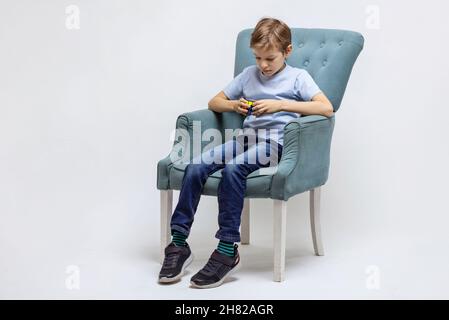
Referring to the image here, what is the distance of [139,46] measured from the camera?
4395 mm

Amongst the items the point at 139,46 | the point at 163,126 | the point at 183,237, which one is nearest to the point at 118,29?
the point at 139,46

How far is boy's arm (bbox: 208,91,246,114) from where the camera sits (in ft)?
12.1

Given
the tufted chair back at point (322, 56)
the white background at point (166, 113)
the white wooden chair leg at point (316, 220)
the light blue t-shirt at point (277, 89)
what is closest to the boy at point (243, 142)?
the light blue t-shirt at point (277, 89)

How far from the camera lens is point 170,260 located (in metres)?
3.44

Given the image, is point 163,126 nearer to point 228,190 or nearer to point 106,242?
point 106,242

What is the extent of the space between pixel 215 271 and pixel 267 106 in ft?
2.14

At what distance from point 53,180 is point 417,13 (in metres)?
1.81

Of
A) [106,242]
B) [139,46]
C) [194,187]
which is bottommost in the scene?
[106,242]

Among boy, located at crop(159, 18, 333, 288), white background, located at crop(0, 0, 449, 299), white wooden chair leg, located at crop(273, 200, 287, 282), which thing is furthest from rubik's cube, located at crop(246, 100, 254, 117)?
white background, located at crop(0, 0, 449, 299)

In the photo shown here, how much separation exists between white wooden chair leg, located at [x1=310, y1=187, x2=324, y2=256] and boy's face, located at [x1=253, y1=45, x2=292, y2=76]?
54cm

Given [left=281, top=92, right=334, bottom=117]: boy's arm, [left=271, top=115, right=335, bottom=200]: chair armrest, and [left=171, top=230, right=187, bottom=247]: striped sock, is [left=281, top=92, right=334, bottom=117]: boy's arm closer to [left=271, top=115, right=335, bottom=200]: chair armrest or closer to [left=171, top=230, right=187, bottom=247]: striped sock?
[left=271, top=115, right=335, bottom=200]: chair armrest

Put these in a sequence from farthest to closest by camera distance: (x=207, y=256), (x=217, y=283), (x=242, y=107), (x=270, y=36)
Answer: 1. (x=207, y=256)
2. (x=242, y=107)
3. (x=270, y=36)
4. (x=217, y=283)

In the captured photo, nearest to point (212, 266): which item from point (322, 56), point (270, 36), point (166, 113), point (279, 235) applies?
point (279, 235)

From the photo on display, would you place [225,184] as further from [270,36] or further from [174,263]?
[270,36]
